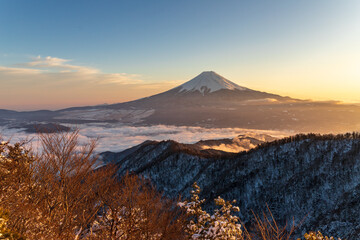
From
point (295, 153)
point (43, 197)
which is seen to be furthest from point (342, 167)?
point (43, 197)

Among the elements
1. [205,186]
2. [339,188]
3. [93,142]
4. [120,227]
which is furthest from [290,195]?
[93,142]

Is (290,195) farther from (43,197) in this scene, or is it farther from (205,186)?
(43,197)

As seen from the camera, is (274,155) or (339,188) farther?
(274,155)

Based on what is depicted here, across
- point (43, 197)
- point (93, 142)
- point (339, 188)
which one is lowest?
point (339, 188)

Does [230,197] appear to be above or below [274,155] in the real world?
below

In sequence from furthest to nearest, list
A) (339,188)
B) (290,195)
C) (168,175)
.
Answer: (168,175)
(290,195)
(339,188)

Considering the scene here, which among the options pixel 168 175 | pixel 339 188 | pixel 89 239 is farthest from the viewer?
pixel 168 175
